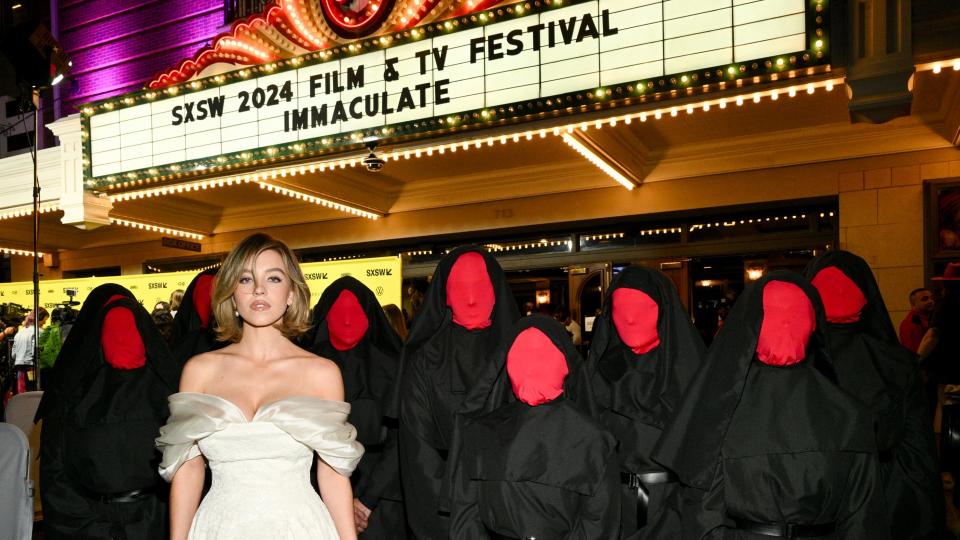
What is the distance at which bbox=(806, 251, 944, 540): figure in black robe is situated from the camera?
12.3 ft

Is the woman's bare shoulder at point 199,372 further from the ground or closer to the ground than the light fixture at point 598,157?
closer to the ground

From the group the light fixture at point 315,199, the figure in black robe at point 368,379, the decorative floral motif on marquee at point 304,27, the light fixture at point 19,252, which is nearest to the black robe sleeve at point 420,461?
the figure in black robe at point 368,379

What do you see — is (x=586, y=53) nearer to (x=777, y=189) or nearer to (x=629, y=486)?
(x=629, y=486)

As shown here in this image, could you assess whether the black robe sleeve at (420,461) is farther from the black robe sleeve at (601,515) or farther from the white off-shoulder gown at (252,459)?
the white off-shoulder gown at (252,459)

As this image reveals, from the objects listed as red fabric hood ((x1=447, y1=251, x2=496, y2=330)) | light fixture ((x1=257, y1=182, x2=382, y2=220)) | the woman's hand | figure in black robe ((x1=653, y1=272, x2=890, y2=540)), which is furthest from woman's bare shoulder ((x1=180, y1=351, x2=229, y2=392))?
Result: light fixture ((x1=257, y1=182, x2=382, y2=220))

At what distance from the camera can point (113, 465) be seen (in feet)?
11.7

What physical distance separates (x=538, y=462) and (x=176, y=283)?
350 inches

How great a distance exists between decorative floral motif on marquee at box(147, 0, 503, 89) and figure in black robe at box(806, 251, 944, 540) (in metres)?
4.18

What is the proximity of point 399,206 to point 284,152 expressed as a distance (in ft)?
14.2

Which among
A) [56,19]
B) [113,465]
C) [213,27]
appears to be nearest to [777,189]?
[113,465]

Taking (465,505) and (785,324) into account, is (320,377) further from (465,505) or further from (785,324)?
(785,324)

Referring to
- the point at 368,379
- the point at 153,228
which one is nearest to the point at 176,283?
the point at 153,228

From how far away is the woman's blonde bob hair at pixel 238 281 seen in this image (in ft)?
8.18

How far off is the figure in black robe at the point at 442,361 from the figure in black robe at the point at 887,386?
178 cm
